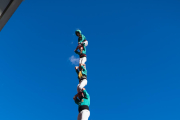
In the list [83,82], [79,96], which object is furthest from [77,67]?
[79,96]

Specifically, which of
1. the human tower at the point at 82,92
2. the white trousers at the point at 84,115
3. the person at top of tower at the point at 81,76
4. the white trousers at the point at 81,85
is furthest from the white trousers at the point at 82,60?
the white trousers at the point at 84,115

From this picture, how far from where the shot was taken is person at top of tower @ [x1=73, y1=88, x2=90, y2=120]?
427 cm

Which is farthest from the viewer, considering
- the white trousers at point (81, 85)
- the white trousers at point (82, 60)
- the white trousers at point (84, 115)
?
the white trousers at point (82, 60)

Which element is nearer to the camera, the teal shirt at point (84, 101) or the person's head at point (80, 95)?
the teal shirt at point (84, 101)

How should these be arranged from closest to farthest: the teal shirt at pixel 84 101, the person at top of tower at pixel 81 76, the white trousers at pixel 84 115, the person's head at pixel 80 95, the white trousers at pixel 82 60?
the white trousers at pixel 84 115, the teal shirt at pixel 84 101, the person's head at pixel 80 95, the person at top of tower at pixel 81 76, the white trousers at pixel 82 60

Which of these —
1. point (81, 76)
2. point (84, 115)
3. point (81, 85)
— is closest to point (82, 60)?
point (81, 76)

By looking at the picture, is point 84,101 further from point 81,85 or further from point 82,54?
point 82,54

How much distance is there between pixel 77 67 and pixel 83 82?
108 centimetres

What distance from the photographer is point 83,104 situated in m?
4.57

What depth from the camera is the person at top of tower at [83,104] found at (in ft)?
14.0

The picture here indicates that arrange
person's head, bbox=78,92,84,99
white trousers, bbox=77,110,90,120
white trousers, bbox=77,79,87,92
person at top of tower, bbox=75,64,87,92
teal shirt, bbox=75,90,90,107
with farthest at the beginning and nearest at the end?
person at top of tower, bbox=75,64,87,92
white trousers, bbox=77,79,87,92
person's head, bbox=78,92,84,99
teal shirt, bbox=75,90,90,107
white trousers, bbox=77,110,90,120

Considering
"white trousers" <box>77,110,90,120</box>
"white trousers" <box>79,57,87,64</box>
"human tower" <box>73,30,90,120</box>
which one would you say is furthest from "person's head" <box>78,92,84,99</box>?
"white trousers" <box>79,57,87,64</box>

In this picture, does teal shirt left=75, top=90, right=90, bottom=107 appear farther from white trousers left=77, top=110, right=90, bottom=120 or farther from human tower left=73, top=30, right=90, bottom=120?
white trousers left=77, top=110, right=90, bottom=120

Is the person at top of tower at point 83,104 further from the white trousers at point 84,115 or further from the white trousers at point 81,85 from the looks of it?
the white trousers at point 81,85
